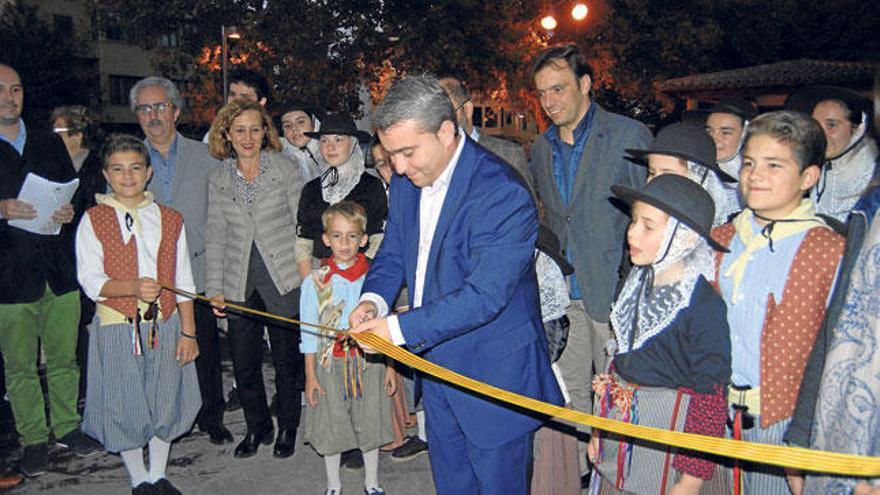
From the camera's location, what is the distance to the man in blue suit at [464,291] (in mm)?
2975

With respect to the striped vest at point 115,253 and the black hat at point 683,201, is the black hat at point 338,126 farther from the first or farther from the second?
the black hat at point 683,201

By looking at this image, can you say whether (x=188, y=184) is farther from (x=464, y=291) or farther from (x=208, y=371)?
(x=464, y=291)

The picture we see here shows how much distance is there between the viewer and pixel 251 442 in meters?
5.19

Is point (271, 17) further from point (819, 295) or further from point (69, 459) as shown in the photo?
point (819, 295)

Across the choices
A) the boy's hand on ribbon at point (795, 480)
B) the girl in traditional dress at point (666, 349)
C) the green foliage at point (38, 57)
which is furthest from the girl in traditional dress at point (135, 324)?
the green foliage at point (38, 57)

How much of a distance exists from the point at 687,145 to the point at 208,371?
12.3 ft

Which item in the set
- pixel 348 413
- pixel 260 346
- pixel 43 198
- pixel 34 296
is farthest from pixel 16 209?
pixel 348 413

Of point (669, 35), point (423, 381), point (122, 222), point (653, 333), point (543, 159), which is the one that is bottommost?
point (423, 381)

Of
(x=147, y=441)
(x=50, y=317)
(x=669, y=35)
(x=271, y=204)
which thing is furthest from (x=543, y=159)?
(x=669, y=35)

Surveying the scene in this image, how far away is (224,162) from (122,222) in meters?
1.02

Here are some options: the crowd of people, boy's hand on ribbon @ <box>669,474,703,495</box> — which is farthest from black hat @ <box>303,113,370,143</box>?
boy's hand on ribbon @ <box>669,474,703,495</box>

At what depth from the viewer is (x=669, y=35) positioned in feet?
63.4

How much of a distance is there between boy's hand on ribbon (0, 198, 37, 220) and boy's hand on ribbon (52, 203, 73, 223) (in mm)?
175

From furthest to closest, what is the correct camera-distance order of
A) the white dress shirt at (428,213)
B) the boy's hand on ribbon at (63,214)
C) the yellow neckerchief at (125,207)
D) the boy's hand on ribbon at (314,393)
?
1. the boy's hand on ribbon at (63,214)
2. the boy's hand on ribbon at (314,393)
3. the yellow neckerchief at (125,207)
4. the white dress shirt at (428,213)
